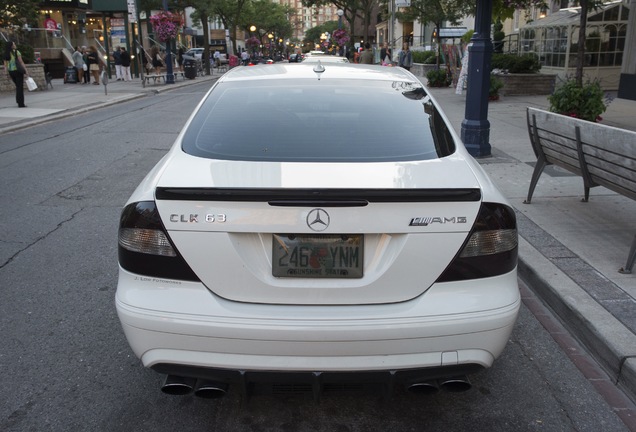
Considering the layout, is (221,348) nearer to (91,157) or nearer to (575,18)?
(91,157)

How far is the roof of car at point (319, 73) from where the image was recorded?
400cm

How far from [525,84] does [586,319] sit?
16923 mm

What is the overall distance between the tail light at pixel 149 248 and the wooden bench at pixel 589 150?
3.53 metres

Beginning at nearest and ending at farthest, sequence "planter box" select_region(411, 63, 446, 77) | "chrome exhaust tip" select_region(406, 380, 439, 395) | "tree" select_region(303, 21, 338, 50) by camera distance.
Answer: "chrome exhaust tip" select_region(406, 380, 439, 395) → "planter box" select_region(411, 63, 446, 77) → "tree" select_region(303, 21, 338, 50)

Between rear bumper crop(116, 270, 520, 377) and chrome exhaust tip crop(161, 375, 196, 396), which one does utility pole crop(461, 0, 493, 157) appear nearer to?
rear bumper crop(116, 270, 520, 377)

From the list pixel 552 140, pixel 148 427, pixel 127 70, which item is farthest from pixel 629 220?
pixel 127 70

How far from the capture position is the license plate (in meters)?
2.61

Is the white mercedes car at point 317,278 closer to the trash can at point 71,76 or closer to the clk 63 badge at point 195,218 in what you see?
the clk 63 badge at point 195,218

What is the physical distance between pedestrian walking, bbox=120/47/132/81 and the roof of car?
29893 millimetres

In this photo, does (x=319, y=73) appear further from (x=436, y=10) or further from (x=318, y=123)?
(x=436, y=10)

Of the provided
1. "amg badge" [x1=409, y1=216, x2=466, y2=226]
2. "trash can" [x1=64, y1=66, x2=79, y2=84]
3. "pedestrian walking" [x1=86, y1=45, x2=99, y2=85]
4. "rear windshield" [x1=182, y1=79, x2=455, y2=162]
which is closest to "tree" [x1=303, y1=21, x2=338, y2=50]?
"pedestrian walking" [x1=86, y1=45, x2=99, y2=85]

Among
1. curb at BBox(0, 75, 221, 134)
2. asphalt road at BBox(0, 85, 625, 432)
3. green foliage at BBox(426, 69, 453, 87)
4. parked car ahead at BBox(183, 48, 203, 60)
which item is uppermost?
parked car ahead at BBox(183, 48, 203, 60)

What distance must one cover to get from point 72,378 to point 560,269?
363 cm

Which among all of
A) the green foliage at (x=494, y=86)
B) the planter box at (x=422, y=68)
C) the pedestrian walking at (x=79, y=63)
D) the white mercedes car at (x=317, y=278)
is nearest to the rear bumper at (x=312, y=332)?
the white mercedes car at (x=317, y=278)
